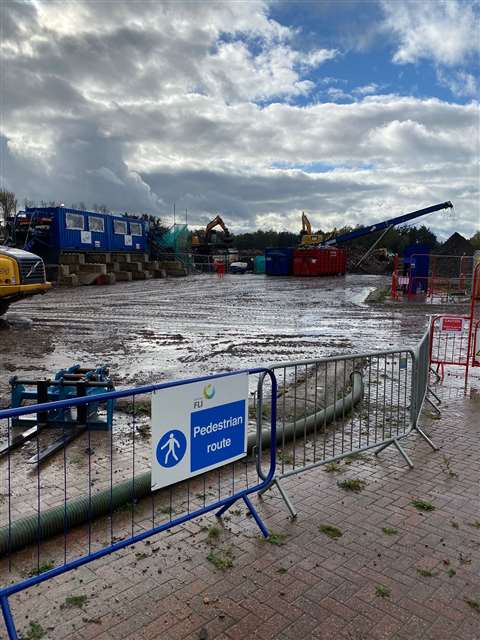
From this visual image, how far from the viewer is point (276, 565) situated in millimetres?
3738

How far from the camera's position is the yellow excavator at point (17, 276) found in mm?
14852

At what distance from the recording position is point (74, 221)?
35969mm

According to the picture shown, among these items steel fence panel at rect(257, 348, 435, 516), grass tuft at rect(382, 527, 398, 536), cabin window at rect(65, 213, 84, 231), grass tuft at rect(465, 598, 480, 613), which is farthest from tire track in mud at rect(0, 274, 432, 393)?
cabin window at rect(65, 213, 84, 231)

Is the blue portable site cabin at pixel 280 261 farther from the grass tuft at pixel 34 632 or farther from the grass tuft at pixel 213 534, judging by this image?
the grass tuft at pixel 34 632

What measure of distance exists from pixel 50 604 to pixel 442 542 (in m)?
2.84

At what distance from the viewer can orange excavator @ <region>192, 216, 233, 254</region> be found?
61688mm

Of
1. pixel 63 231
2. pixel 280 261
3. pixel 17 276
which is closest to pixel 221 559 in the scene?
pixel 17 276

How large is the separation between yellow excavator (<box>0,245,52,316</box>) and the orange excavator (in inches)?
1811

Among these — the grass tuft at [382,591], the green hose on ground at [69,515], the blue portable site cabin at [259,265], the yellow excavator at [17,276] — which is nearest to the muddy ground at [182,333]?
the yellow excavator at [17,276]

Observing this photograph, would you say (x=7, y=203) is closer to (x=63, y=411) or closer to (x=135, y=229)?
(x=135, y=229)

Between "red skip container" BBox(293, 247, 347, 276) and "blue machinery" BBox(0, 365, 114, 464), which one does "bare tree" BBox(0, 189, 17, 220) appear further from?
"blue machinery" BBox(0, 365, 114, 464)

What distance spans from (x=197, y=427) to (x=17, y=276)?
42.0 feet

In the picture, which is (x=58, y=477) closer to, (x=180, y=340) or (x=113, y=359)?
(x=113, y=359)

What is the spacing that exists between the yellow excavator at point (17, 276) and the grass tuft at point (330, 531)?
13.0 m
